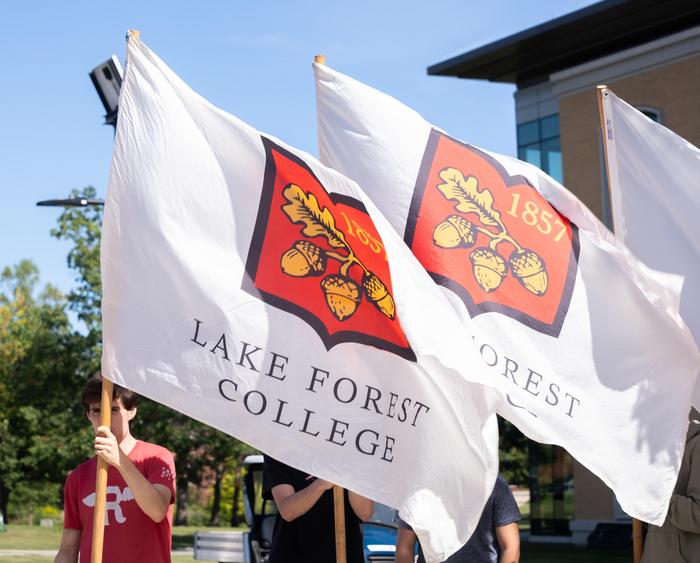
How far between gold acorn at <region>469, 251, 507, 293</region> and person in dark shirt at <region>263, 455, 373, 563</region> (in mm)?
1343

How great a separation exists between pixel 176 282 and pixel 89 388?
23.5 inches

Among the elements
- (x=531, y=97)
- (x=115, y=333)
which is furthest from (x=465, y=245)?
(x=531, y=97)

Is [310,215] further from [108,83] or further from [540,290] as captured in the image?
[108,83]

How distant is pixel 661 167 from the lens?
6867 millimetres

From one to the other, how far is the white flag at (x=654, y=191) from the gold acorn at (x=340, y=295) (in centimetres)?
204

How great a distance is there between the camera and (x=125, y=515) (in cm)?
491

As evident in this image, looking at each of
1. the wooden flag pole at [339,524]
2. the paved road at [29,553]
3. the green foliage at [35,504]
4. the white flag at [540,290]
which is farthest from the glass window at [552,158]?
the green foliage at [35,504]

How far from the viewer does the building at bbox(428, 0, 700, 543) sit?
28.6m

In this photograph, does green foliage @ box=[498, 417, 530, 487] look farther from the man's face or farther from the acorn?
the man's face

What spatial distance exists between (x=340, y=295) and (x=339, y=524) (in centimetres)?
104

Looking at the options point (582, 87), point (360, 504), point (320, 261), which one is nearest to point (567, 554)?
point (582, 87)

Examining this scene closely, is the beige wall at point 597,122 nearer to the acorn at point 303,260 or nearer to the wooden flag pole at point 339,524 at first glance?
the acorn at point 303,260

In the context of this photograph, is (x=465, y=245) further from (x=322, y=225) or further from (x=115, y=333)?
(x=115, y=333)

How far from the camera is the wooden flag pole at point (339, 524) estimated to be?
531 centimetres
